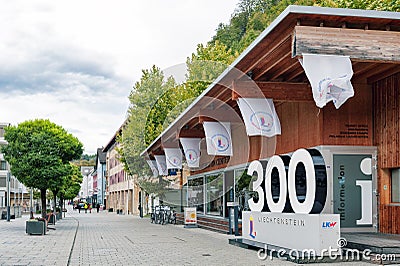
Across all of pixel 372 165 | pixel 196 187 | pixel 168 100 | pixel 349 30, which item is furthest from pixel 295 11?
pixel 168 100

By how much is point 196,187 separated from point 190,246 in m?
13.8

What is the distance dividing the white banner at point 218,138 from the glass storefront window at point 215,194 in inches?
142

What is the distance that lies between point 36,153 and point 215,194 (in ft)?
27.8

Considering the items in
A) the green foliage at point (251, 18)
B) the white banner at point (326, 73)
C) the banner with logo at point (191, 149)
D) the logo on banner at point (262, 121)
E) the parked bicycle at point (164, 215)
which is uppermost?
the green foliage at point (251, 18)

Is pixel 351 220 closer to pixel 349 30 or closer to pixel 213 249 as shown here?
pixel 213 249

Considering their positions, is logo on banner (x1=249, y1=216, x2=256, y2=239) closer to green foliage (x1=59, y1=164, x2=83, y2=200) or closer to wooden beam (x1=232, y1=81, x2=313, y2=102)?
wooden beam (x1=232, y1=81, x2=313, y2=102)

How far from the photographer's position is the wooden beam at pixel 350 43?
11.2m

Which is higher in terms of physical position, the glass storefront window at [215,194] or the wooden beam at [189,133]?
the wooden beam at [189,133]

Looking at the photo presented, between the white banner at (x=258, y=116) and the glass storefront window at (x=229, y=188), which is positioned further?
the glass storefront window at (x=229, y=188)

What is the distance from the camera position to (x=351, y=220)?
603 inches

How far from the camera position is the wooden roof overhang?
1123 cm

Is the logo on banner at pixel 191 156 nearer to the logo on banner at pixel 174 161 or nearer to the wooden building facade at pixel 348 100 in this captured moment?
the logo on banner at pixel 174 161

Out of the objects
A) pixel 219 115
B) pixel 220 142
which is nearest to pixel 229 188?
pixel 220 142

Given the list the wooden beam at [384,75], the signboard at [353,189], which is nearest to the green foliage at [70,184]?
the signboard at [353,189]
